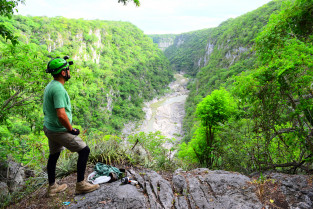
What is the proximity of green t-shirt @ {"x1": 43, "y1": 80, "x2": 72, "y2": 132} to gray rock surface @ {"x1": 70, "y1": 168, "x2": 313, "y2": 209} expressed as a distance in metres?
1.20

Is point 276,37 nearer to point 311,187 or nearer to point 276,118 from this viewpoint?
point 276,118

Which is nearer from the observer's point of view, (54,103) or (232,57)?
(54,103)

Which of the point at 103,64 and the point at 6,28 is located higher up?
the point at 103,64

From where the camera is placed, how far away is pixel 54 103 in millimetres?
2398

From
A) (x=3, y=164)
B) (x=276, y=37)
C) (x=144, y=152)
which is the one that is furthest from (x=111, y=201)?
(x=276, y=37)

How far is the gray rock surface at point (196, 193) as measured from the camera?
8.66 ft

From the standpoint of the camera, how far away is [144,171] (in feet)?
12.6

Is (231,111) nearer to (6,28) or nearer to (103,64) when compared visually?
(6,28)

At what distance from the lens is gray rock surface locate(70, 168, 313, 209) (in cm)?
264

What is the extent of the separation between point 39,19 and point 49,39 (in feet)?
34.7

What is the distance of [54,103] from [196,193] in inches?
105

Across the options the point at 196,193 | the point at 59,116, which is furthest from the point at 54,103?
the point at 196,193

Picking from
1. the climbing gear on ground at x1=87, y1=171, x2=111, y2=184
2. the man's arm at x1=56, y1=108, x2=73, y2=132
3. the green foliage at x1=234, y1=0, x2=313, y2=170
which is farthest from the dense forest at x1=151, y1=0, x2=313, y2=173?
the man's arm at x1=56, y1=108, x2=73, y2=132

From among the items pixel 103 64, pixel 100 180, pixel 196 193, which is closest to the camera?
pixel 196 193
